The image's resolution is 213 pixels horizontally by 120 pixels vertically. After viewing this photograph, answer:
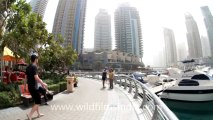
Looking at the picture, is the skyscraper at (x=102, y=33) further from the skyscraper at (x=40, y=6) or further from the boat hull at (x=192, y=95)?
the boat hull at (x=192, y=95)

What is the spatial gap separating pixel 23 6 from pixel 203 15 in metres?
134

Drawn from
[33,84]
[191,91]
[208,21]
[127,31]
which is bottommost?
[191,91]

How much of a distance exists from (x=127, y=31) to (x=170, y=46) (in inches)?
1506

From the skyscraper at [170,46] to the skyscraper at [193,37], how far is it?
170 ft

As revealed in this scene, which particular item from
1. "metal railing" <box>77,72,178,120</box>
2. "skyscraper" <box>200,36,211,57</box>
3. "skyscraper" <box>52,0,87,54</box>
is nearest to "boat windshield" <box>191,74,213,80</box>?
"metal railing" <box>77,72,178,120</box>

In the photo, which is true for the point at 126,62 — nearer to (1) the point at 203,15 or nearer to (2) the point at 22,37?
(1) the point at 203,15

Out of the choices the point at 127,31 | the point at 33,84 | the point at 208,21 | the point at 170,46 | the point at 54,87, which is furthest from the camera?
the point at 170,46

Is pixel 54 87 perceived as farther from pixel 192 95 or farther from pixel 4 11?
pixel 192 95

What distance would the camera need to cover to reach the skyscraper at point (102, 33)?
18912 cm

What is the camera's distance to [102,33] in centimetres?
18925

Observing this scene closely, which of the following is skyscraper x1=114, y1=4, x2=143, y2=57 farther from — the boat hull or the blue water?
the blue water

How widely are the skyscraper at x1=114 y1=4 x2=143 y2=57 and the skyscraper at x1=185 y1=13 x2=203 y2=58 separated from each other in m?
52.3

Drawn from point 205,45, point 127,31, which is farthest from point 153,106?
point 127,31

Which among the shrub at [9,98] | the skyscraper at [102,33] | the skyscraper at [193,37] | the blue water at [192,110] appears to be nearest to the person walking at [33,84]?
the shrub at [9,98]
